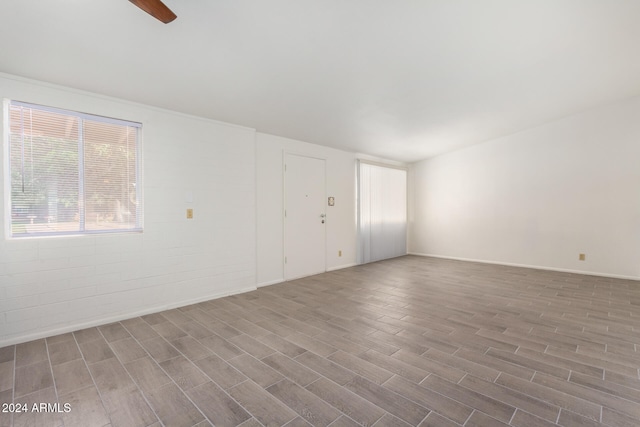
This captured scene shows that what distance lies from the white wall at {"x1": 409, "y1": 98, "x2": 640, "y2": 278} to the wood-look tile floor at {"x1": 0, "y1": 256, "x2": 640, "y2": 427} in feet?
5.73

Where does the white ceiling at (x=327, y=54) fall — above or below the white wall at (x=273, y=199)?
above

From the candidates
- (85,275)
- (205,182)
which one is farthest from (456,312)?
(85,275)

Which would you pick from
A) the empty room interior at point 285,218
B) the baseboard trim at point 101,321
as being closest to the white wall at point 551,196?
the empty room interior at point 285,218

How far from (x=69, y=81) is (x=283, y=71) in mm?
2072

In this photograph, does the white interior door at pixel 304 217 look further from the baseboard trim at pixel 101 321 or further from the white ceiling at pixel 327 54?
the baseboard trim at pixel 101 321

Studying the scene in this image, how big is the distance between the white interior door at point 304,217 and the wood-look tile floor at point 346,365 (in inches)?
52.0

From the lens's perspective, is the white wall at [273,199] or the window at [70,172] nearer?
the window at [70,172]

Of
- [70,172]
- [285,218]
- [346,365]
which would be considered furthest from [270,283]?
[70,172]

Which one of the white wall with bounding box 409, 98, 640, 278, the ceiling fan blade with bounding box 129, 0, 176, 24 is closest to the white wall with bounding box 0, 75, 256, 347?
the ceiling fan blade with bounding box 129, 0, 176, 24

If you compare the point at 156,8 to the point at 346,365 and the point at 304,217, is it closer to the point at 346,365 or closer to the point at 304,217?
the point at 346,365

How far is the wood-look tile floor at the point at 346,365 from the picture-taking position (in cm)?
176

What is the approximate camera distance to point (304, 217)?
529cm

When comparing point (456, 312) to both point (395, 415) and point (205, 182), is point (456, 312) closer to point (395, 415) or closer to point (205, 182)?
point (395, 415)

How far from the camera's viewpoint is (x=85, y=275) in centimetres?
304
